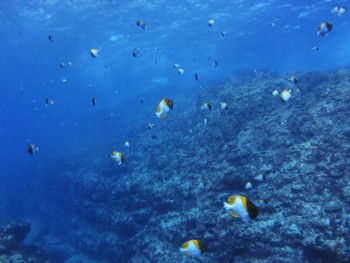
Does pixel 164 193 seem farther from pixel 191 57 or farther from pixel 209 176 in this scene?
pixel 191 57

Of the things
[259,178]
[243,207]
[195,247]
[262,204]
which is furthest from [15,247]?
[243,207]

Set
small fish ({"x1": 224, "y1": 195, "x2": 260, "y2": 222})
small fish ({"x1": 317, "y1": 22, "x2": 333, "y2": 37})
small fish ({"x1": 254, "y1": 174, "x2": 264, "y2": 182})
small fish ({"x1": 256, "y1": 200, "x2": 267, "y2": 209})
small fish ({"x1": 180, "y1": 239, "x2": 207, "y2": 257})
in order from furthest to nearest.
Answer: small fish ({"x1": 254, "y1": 174, "x2": 264, "y2": 182}) → small fish ({"x1": 256, "y1": 200, "x2": 267, "y2": 209}) → small fish ({"x1": 317, "y1": 22, "x2": 333, "y2": 37}) → small fish ({"x1": 180, "y1": 239, "x2": 207, "y2": 257}) → small fish ({"x1": 224, "y1": 195, "x2": 260, "y2": 222})

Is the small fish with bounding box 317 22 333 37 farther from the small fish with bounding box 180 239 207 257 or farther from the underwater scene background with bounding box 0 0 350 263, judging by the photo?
the small fish with bounding box 180 239 207 257

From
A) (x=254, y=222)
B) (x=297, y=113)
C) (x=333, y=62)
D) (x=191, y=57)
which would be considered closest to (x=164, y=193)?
(x=254, y=222)

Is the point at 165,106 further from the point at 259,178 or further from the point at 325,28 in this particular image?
the point at 325,28

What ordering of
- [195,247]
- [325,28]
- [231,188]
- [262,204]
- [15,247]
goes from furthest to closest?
1. [15,247]
2. [231,188]
3. [262,204]
4. [325,28]
5. [195,247]

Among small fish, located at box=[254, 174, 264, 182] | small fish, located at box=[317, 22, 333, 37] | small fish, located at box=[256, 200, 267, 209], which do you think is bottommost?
small fish, located at box=[256, 200, 267, 209]

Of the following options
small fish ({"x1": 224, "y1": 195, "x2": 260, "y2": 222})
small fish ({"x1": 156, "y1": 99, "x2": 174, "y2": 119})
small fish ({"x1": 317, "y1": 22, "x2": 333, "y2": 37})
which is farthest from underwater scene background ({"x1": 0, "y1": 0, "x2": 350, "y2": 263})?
small fish ({"x1": 224, "y1": 195, "x2": 260, "y2": 222})

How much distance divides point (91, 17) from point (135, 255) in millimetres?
26492

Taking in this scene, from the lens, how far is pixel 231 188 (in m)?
10.6

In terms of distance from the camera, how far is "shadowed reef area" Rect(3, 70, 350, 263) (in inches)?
302

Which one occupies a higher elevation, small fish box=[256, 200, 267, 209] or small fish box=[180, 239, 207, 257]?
small fish box=[256, 200, 267, 209]

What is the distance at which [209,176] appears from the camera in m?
11.8

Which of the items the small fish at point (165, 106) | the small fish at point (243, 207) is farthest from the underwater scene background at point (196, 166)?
the small fish at point (243, 207)
